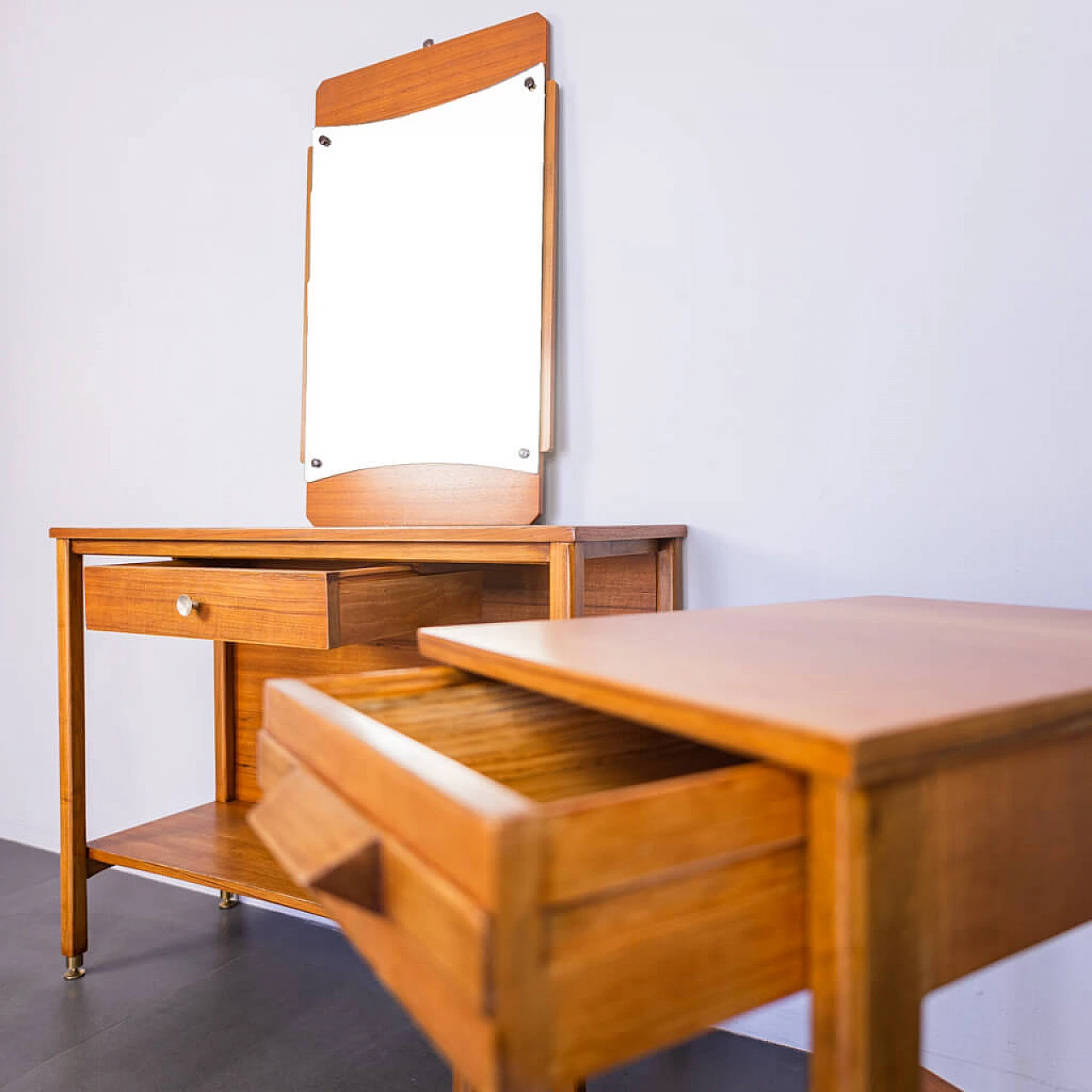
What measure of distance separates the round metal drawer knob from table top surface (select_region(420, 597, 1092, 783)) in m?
0.77

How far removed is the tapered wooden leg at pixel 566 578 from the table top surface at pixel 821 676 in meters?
0.34

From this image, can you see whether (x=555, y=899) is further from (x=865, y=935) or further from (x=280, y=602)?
(x=280, y=602)

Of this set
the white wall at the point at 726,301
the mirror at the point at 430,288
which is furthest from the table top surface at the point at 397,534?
the mirror at the point at 430,288

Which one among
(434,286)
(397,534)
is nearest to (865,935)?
(397,534)

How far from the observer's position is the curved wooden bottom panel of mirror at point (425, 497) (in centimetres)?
170

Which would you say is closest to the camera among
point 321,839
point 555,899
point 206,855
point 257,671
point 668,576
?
point 555,899

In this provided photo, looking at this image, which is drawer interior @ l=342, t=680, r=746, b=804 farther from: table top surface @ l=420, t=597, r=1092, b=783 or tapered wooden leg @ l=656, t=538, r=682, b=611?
tapered wooden leg @ l=656, t=538, r=682, b=611

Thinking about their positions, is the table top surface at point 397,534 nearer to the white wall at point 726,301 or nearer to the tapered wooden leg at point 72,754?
the tapered wooden leg at point 72,754

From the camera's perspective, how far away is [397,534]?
1342 millimetres

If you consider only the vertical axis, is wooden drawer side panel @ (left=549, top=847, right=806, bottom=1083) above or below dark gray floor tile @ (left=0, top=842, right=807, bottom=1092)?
above

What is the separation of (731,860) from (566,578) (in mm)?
780

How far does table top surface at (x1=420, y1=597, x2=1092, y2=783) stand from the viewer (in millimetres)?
440

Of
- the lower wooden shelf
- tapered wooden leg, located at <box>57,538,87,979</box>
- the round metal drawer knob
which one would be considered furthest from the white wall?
the round metal drawer knob

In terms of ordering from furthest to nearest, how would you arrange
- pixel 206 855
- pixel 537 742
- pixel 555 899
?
pixel 206 855 → pixel 537 742 → pixel 555 899
